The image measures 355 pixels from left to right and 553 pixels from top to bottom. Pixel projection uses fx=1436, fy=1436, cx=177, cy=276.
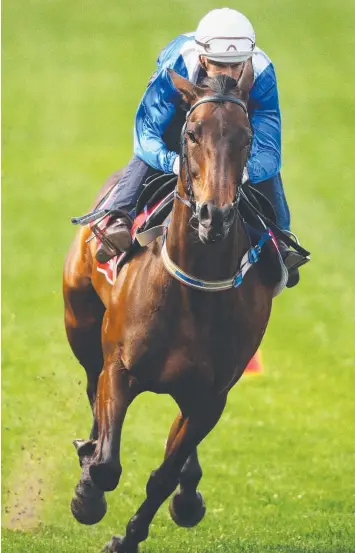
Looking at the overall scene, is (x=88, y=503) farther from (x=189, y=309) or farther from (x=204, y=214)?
(x=204, y=214)

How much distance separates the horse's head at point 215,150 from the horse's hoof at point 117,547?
8.72 feet

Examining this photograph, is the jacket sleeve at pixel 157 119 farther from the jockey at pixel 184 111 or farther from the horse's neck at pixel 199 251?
the horse's neck at pixel 199 251

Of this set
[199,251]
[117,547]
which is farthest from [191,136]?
[117,547]

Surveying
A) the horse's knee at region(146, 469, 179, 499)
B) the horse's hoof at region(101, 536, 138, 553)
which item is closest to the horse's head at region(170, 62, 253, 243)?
the horse's knee at region(146, 469, 179, 499)

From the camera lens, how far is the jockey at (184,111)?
752 centimetres

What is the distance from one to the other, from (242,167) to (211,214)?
0.35m

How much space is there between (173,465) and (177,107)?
2092mm

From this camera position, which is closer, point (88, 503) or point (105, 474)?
point (105, 474)

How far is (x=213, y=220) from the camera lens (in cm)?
664

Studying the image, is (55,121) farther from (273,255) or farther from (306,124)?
(273,255)

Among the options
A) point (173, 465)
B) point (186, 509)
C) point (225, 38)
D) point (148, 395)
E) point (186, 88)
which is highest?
point (225, 38)

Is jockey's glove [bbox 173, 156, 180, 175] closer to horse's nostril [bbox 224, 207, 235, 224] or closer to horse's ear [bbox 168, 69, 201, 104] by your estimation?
horse's ear [bbox 168, 69, 201, 104]

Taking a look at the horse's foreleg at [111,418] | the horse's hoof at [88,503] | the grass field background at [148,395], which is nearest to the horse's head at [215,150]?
the horse's foreleg at [111,418]

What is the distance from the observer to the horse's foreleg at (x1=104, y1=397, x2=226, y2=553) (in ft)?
26.7
